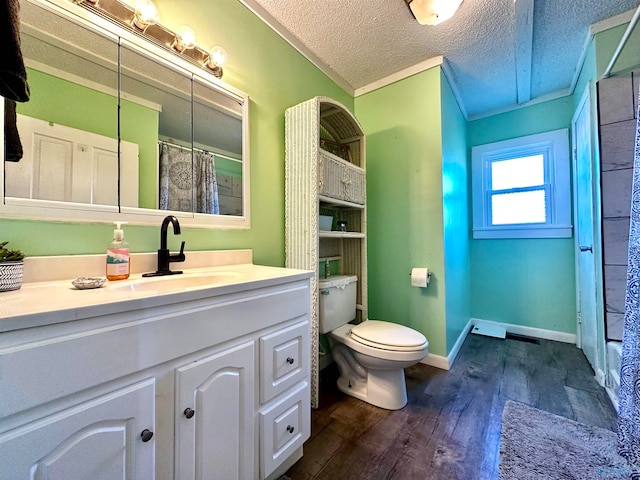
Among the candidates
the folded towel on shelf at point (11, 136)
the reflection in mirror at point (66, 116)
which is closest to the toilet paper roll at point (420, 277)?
the reflection in mirror at point (66, 116)

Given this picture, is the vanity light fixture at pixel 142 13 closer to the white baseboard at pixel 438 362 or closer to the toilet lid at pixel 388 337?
the toilet lid at pixel 388 337

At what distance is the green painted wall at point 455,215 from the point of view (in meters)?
2.10

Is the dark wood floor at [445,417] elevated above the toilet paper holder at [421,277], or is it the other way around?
the toilet paper holder at [421,277]

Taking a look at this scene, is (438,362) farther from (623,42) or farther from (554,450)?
(623,42)

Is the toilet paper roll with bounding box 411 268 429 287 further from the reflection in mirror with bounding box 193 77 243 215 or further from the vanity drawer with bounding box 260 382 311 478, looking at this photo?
the reflection in mirror with bounding box 193 77 243 215

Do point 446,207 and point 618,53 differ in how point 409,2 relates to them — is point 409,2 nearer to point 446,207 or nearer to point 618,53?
point 618,53

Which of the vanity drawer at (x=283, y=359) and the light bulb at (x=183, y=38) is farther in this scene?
the light bulb at (x=183, y=38)

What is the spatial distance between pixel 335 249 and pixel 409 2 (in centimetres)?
166

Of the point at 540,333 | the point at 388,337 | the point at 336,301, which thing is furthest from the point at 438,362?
the point at 540,333

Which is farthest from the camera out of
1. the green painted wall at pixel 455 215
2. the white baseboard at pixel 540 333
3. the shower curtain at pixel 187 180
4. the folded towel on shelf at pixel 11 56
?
the white baseboard at pixel 540 333

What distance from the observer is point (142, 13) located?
1.08 meters

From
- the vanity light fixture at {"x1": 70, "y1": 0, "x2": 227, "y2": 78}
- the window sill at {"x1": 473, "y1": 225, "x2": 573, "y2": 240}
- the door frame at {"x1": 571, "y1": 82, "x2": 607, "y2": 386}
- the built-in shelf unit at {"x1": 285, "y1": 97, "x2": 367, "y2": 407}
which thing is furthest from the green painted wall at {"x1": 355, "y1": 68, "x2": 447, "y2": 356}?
the vanity light fixture at {"x1": 70, "y1": 0, "x2": 227, "y2": 78}

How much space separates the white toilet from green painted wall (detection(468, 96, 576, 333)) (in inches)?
72.8

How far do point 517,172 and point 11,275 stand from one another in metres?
3.76
